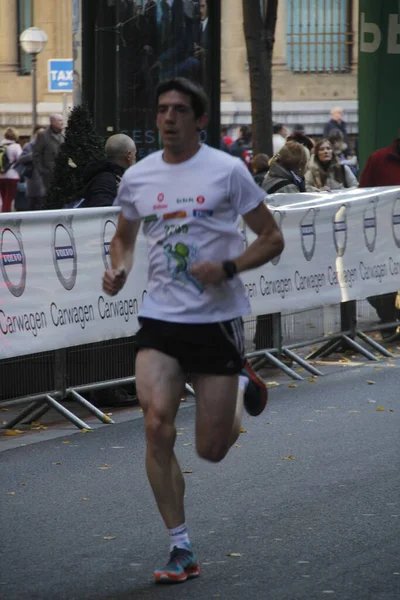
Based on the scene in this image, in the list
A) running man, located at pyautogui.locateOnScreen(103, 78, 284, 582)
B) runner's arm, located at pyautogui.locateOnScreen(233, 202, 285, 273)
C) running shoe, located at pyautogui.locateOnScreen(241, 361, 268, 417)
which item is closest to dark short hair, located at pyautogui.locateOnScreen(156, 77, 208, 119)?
running man, located at pyautogui.locateOnScreen(103, 78, 284, 582)

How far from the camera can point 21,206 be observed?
3034 centimetres

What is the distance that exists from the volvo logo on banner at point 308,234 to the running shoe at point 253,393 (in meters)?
6.06

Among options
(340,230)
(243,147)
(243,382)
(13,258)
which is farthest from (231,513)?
(243,147)

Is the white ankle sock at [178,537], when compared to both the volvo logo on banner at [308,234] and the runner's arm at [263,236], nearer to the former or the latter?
the runner's arm at [263,236]

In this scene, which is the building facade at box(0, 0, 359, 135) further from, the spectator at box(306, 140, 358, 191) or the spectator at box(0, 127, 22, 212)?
the spectator at box(306, 140, 358, 191)

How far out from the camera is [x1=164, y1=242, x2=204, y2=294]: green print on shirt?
246 inches

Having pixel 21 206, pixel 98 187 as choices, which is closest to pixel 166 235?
pixel 98 187

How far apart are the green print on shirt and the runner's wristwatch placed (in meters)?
0.17

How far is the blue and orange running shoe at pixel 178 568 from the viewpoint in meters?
6.30

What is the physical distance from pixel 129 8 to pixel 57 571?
8.45 metres

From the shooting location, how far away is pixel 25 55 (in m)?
42.6

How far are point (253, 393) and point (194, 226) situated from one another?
2.78 feet

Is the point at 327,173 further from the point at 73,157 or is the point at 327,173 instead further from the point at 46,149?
the point at 46,149

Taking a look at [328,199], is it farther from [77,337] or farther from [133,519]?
[133,519]
